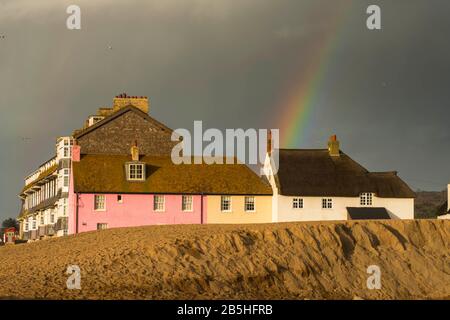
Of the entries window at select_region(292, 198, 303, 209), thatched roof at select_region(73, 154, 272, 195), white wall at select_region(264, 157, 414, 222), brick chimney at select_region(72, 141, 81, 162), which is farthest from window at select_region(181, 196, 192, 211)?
brick chimney at select_region(72, 141, 81, 162)

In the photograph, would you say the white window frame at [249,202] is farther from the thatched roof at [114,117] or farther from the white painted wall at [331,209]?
the thatched roof at [114,117]

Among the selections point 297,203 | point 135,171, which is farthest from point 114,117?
point 297,203

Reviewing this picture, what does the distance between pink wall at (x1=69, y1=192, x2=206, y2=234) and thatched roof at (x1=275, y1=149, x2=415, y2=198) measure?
7933 mm

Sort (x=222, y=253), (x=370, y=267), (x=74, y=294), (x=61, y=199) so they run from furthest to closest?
(x=61, y=199) < (x=370, y=267) < (x=222, y=253) < (x=74, y=294)

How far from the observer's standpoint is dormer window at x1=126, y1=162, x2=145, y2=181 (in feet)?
281

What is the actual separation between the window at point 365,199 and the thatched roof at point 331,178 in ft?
1.40

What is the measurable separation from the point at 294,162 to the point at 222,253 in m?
35.7

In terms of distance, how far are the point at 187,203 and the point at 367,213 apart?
48.7 feet

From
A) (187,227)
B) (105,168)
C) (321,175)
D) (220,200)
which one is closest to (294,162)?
(321,175)

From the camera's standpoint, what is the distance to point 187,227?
202ft

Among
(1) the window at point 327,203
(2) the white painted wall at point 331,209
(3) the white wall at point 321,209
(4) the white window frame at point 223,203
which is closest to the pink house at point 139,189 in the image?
(4) the white window frame at point 223,203

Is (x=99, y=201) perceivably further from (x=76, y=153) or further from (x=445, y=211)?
(x=445, y=211)
